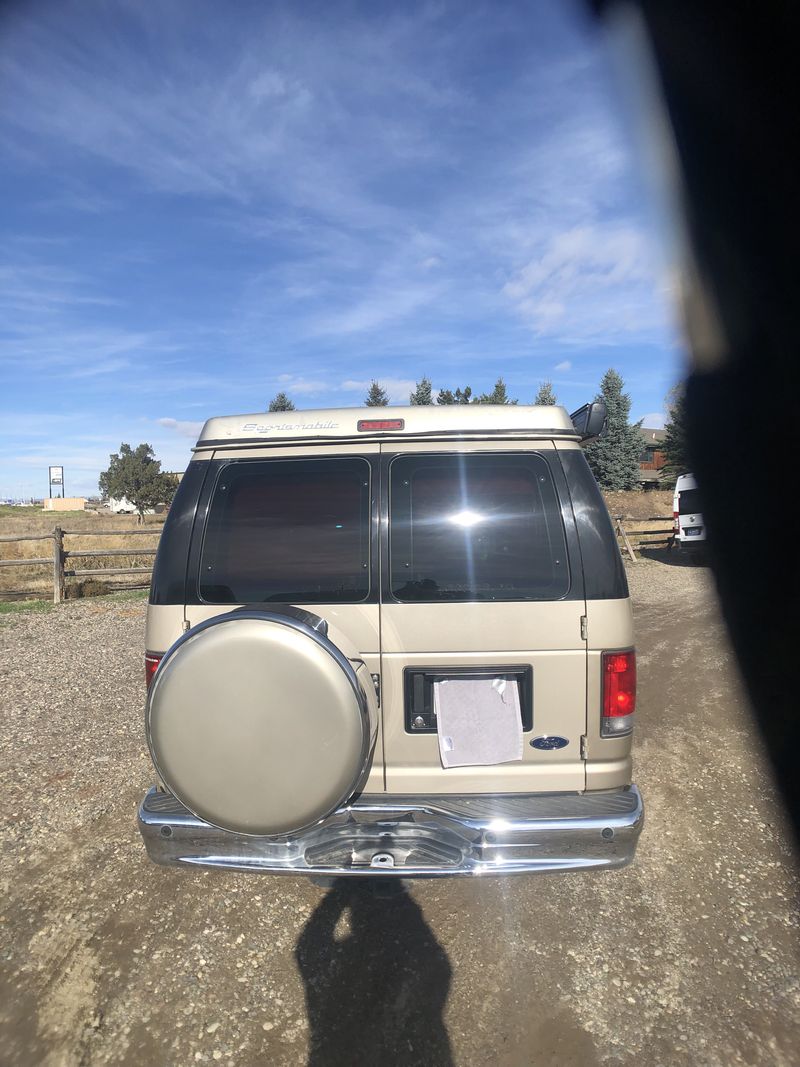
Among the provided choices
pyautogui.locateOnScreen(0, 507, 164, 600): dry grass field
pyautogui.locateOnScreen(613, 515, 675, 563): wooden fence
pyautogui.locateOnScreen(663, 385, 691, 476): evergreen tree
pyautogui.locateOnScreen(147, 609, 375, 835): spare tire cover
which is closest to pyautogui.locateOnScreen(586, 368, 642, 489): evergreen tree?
pyautogui.locateOnScreen(663, 385, 691, 476): evergreen tree

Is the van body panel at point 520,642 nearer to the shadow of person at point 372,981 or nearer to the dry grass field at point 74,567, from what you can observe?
the shadow of person at point 372,981

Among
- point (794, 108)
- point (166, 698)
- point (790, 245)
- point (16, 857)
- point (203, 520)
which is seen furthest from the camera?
point (790, 245)

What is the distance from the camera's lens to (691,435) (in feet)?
66.8

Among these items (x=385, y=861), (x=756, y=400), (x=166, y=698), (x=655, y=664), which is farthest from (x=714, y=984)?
(x=756, y=400)

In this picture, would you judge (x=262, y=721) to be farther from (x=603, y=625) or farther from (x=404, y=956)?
(x=603, y=625)

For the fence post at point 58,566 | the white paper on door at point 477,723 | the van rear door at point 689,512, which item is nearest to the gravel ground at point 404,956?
the white paper on door at point 477,723

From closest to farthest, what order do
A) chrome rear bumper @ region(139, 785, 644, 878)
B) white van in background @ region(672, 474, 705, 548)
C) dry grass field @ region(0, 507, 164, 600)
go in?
1. chrome rear bumper @ region(139, 785, 644, 878)
2. dry grass field @ region(0, 507, 164, 600)
3. white van in background @ region(672, 474, 705, 548)

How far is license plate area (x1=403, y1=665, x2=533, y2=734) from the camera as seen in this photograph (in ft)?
7.60

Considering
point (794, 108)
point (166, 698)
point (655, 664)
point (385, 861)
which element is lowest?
point (655, 664)

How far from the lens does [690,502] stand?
50.0 ft

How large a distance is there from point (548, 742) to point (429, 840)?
2.01 feet

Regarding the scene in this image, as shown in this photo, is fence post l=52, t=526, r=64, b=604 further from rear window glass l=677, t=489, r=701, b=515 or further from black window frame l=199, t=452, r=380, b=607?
rear window glass l=677, t=489, r=701, b=515

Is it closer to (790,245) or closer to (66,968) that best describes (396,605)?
(66,968)

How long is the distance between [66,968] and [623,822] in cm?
235
